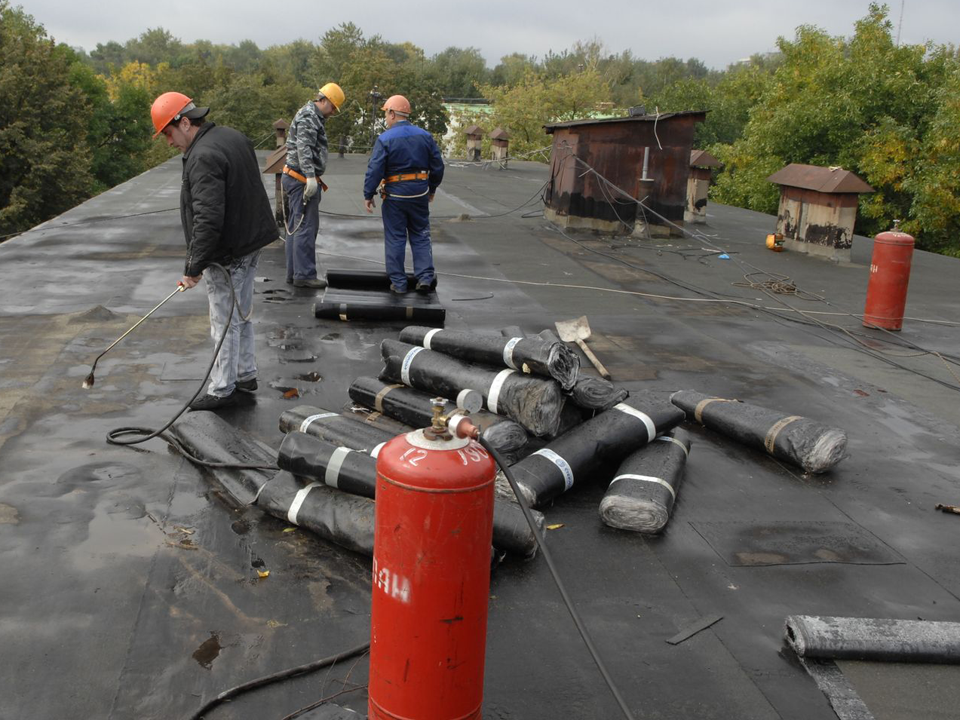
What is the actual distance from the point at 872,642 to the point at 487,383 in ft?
8.33

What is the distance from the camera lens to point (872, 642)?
3629 millimetres

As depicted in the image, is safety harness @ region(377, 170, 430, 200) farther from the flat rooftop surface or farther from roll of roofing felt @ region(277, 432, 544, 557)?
roll of roofing felt @ region(277, 432, 544, 557)

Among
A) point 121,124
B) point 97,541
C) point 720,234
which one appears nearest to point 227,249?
point 97,541

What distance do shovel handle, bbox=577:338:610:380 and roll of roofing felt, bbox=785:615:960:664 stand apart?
378 centimetres

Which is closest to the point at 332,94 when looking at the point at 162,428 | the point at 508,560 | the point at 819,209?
the point at 162,428

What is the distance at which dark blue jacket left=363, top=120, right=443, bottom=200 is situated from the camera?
924 centimetres

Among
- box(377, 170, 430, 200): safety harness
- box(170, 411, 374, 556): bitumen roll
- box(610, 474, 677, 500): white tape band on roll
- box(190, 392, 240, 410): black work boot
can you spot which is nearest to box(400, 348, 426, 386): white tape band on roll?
box(170, 411, 374, 556): bitumen roll

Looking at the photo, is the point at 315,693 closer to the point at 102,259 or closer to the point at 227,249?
the point at 227,249

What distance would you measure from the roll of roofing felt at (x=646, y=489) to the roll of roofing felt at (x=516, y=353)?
0.61 m

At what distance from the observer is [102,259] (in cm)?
1191

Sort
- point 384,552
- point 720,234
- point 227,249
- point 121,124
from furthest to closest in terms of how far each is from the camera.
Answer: point 121,124
point 720,234
point 227,249
point 384,552

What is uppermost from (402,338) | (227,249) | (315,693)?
(227,249)

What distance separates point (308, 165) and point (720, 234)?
9.56m

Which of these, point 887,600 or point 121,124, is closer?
point 887,600
